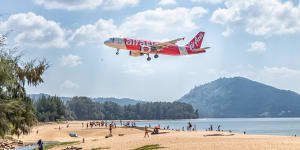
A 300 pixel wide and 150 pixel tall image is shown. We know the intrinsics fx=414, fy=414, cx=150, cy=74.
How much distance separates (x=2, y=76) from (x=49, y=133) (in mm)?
62320

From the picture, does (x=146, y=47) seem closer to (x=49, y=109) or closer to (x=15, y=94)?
(x=15, y=94)

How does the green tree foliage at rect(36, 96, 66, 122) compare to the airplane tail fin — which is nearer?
the airplane tail fin

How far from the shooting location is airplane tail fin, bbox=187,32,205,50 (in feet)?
259

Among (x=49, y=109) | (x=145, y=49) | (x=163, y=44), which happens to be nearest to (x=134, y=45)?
(x=145, y=49)

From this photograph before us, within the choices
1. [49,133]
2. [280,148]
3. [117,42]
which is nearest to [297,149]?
[280,148]

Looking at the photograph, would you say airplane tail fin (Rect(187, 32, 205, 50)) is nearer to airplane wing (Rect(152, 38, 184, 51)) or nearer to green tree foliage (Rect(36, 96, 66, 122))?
airplane wing (Rect(152, 38, 184, 51))

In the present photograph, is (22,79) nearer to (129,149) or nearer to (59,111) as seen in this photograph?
(129,149)

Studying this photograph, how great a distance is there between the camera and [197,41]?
269 feet

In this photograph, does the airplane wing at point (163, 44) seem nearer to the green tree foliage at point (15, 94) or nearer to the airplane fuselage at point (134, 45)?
the airplane fuselage at point (134, 45)

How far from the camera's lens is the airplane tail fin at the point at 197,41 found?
7907cm

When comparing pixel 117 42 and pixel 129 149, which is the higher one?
pixel 117 42

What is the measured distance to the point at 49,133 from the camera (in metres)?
93.7

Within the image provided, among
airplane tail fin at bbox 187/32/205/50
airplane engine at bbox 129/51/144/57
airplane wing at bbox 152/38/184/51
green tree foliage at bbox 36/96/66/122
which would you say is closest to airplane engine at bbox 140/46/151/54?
airplane wing at bbox 152/38/184/51

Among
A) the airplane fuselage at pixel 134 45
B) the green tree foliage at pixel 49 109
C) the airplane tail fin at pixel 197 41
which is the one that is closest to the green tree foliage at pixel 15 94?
the airplane fuselage at pixel 134 45
